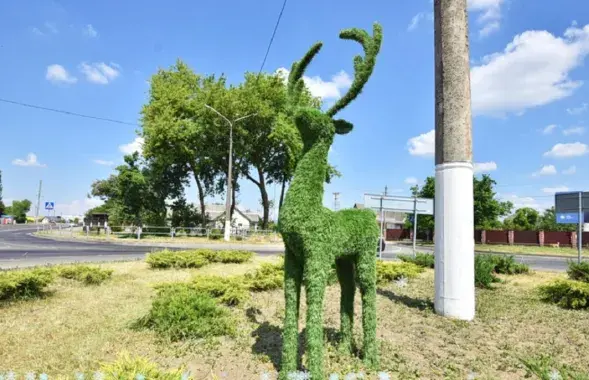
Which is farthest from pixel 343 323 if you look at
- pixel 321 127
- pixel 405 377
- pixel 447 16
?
pixel 447 16

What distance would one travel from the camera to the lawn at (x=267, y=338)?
4344mm

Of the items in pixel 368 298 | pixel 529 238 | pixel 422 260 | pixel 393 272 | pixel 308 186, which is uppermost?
pixel 308 186

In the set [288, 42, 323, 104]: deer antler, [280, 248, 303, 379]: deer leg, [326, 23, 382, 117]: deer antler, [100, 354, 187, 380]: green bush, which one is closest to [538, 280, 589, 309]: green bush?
[280, 248, 303, 379]: deer leg

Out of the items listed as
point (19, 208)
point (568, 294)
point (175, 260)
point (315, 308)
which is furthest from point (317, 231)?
point (19, 208)

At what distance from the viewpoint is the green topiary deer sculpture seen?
3.81 meters

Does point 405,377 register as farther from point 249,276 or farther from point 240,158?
point 240,158

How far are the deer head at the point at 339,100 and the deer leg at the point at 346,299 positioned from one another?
165 cm

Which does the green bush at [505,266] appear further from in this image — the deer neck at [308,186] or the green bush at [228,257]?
the deer neck at [308,186]

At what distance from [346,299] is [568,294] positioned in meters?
5.89

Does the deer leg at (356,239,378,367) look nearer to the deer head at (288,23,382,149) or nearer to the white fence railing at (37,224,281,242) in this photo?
the deer head at (288,23,382,149)

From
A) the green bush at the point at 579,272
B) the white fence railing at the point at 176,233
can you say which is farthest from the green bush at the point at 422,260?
the white fence railing at the point at 176,233

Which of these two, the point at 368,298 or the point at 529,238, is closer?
the point at 368,298

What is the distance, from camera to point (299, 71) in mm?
4387

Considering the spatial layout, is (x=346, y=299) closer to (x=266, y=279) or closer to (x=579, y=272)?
(x=266, y=279)
